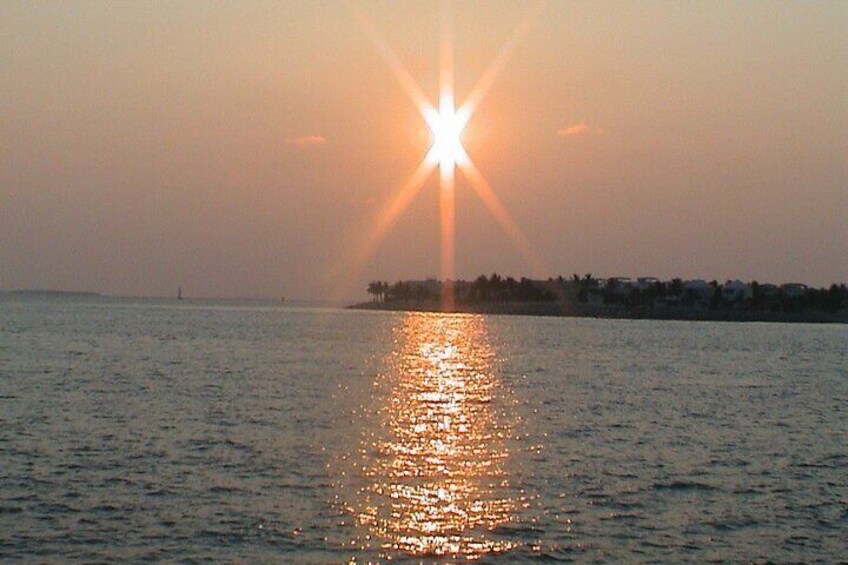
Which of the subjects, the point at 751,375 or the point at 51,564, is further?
the point at 751,375

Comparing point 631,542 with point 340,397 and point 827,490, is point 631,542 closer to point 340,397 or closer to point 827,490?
point 827,490

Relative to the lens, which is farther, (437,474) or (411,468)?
(411,468)

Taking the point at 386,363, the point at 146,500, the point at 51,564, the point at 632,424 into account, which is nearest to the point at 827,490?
the point at 632,424

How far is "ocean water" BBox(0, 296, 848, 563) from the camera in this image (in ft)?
73.2

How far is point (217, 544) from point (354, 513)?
3688mm

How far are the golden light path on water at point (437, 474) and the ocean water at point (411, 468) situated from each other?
0.31ft

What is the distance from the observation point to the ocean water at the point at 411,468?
73.2 feet

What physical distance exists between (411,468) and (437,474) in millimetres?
1115

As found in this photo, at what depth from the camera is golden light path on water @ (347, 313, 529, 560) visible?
74.1 feet

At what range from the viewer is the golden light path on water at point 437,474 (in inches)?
889

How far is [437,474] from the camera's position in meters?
29.7

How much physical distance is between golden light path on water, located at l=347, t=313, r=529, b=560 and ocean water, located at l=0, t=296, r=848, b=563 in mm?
94

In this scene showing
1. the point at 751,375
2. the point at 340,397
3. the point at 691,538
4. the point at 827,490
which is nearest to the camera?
the point at 691,538

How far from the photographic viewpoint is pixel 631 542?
74.6ft
